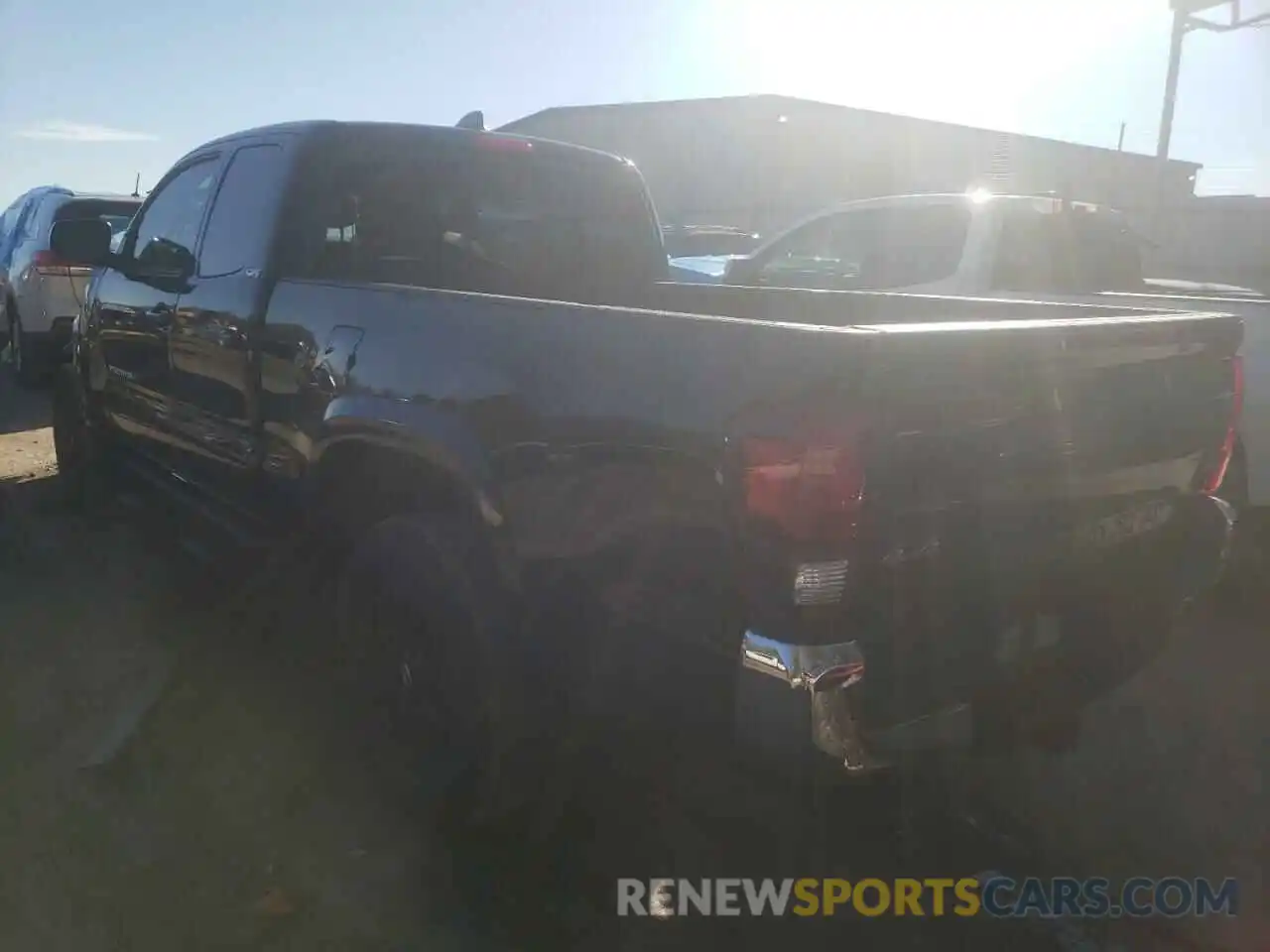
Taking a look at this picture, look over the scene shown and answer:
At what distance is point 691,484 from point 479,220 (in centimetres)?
242

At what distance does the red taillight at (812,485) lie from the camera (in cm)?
221

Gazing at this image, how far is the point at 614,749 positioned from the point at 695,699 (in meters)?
0.34

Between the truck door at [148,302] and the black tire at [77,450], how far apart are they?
1.22ft

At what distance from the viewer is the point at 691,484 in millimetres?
2385

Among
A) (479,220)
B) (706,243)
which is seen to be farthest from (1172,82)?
(479,220)

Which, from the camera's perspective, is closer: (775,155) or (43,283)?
(43,283)

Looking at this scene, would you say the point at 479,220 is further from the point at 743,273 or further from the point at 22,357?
the point at 22,357

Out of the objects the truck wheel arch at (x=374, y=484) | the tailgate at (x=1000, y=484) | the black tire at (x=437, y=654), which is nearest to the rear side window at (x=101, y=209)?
the truck wheel arch at (x=374, y=484)

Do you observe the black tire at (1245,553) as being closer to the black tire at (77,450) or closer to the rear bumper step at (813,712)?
the rear bumper step at (813,712)

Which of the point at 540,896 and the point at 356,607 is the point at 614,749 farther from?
the point at 356,607

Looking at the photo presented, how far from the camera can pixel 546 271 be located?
15.6ft

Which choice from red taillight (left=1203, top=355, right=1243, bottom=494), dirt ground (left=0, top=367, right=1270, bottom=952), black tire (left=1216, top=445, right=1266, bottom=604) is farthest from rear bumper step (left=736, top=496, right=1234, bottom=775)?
black tire (left=1216, top=445, right=1266, bottom=604)

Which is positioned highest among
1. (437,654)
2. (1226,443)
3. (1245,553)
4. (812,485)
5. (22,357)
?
(812,485)

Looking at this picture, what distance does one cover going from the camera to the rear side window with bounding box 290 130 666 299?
411 centimetres
